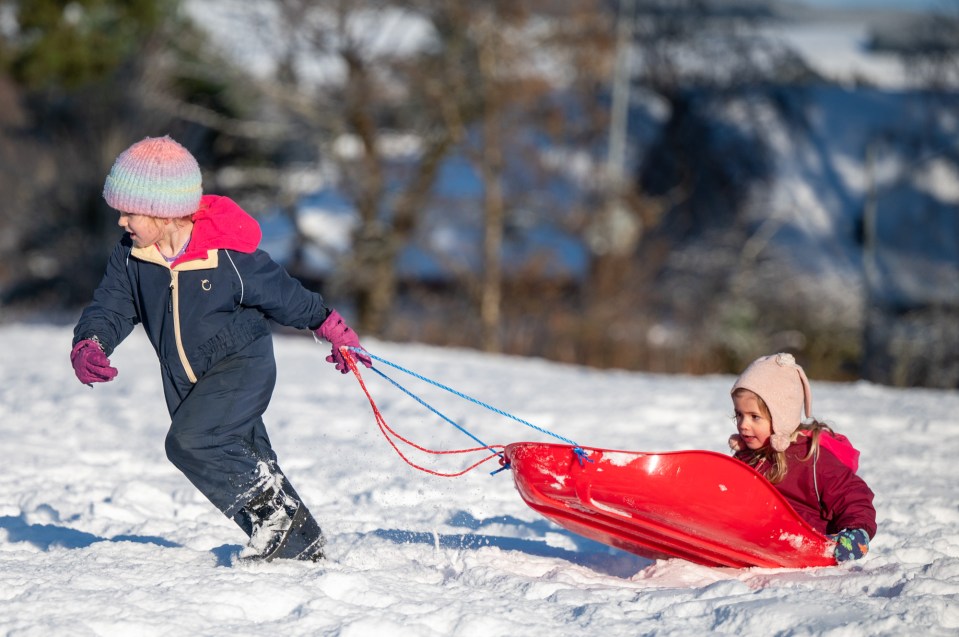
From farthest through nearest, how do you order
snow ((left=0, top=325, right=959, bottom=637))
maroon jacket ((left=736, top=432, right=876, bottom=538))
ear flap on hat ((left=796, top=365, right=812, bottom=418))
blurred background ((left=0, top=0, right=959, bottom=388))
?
blurred background ((left=0, top=0, right=959, bottom=388)), ear flap on hat ((left=796, top=365, right=812, bottom=418)), maroon jacket ((left=736, top=432, right=876, bottom=538)), snow ((left=0, top=325, right=959, bottom=637))

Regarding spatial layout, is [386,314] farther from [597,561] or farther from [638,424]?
[597,561]

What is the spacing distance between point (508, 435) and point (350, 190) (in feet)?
42.9

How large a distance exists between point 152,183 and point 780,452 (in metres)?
2.23

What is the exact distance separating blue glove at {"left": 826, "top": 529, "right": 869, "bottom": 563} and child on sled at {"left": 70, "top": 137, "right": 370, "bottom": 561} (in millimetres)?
1697

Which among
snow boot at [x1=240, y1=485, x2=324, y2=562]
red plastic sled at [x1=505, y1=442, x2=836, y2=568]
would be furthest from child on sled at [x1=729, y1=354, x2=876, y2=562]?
snow boot at [x1=240, y1=485, x2=324, y2=562]

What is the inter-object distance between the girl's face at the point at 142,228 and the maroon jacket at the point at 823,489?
215 centimetres

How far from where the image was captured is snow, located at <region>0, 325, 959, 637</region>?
3.18 metres

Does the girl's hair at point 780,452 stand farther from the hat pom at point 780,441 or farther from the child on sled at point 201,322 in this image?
the child on sled at point 201,322

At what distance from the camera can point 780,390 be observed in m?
3.89

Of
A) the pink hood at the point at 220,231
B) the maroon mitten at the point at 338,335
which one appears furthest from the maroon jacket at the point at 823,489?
the pink hood at the point at 220,231

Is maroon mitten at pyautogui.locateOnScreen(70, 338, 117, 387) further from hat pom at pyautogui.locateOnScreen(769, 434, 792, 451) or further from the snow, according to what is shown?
hat pom at pyautogui.locateOnScreen(769, 434, 792, 451)

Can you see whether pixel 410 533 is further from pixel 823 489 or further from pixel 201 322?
pixel 823 489

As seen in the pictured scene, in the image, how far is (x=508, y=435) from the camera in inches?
259

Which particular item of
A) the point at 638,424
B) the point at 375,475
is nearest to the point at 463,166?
the point at 638,424
